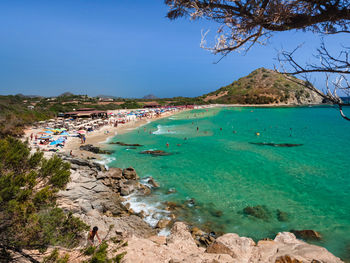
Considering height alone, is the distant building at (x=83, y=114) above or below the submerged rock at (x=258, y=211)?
above

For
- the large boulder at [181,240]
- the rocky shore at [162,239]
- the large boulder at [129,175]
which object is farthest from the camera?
the large boulder at [129,175]

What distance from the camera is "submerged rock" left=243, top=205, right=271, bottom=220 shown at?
12.2 metres

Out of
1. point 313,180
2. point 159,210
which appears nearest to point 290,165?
point 313,180

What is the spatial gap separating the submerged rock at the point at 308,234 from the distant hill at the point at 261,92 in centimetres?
11014

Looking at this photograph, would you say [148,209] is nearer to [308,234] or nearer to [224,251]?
[224,251]

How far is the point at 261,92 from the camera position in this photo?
12144 cm

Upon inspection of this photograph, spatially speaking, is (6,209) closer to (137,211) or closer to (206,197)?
(137,211)

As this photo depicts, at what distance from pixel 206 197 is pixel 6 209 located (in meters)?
12.0

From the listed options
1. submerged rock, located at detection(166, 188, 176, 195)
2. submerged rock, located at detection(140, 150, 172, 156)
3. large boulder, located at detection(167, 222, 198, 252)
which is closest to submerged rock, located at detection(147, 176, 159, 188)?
submerged rock, located at detection(166, 188, 176, 195)

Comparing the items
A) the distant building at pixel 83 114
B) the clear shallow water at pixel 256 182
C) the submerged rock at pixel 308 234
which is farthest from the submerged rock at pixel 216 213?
the distant building at pixel 83 114

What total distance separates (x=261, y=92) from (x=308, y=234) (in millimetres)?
123268

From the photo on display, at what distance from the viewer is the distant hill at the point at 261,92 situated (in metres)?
117

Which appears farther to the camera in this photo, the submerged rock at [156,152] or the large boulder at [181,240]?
the submerged rock at [156,152]

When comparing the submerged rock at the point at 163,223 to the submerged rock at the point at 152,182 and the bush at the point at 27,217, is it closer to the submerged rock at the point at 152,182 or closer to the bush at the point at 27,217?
the submerged rock at the point at 152,182
